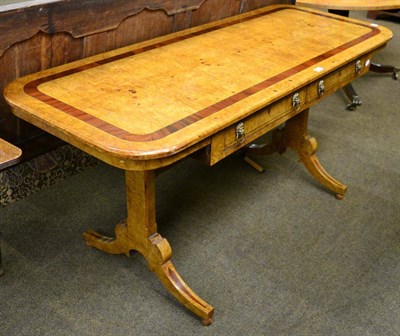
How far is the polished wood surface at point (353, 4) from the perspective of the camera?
128 inches

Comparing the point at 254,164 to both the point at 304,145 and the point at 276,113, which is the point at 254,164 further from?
the point at 276,113

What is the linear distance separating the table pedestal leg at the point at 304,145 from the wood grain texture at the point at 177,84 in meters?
0.42

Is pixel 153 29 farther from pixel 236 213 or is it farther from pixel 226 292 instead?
pixel 226 292

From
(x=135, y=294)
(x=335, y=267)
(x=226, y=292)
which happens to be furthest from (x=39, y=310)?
(x=335, y=267)

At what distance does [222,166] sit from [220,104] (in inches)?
44.8

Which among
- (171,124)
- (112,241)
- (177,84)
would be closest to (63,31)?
(177,84)

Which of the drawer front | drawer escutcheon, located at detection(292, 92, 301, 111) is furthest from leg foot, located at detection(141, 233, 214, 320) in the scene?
drawer escutcheon, located at detection(292, 92, 301, 111)

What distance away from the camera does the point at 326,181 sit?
8.57ft

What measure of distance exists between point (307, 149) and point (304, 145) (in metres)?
0.02

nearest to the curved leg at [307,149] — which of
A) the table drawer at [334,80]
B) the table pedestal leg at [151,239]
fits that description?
the table drawer at [334,80]

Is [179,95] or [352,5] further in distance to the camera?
[352,5]

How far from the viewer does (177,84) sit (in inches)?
72.3

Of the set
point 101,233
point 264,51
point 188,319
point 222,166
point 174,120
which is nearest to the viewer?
point 174,120

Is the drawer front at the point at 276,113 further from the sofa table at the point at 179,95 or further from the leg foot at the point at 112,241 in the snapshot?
the leg foot at the point at 112,241
